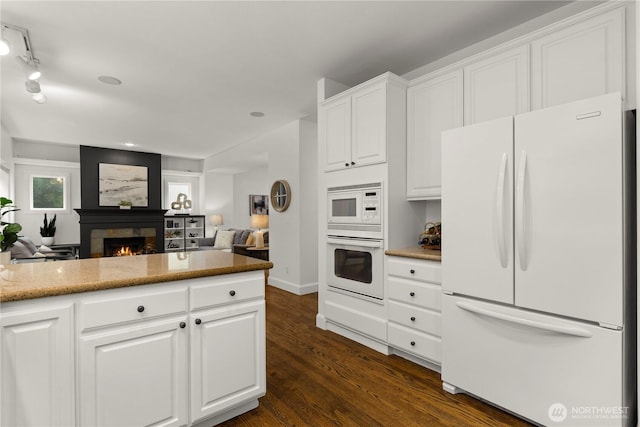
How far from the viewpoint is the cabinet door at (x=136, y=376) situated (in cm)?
141

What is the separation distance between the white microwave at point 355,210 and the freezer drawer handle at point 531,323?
100cm

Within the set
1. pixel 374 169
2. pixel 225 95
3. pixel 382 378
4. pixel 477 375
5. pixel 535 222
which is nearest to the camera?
pixel 535 222

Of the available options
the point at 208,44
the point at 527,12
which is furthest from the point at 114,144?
the point at 527,12

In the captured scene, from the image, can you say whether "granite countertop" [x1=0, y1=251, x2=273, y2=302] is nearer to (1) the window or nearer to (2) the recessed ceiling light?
(2) the recessed ceiling light

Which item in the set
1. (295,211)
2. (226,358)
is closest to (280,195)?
(295,211)

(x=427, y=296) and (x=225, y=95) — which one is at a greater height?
(x=225, y=95)

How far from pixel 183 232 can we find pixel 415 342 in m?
7.01

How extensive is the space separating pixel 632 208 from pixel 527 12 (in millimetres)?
1644

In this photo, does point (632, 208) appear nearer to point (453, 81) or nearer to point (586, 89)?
point (586, 89)

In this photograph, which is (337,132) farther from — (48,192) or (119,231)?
(48,192)

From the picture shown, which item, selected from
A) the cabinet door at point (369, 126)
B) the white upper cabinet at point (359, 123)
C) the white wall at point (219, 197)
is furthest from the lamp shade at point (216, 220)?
the cabinet door at point (369, 126)

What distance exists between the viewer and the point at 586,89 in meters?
2.01

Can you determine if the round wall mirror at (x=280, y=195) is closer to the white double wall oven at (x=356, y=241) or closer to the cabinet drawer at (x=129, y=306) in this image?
the white double wall oven at (x=356, y=241)

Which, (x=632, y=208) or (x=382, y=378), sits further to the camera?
(x=382, y=378)
